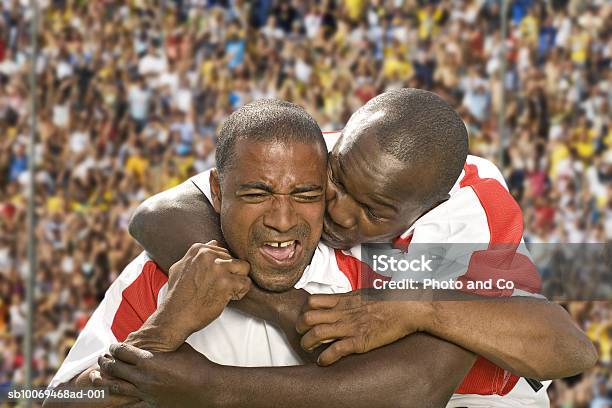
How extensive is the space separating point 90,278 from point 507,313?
18.3ft

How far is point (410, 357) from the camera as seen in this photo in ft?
7.34

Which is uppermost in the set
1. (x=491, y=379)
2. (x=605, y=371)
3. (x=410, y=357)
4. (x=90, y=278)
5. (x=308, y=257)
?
(x=308, y=257)

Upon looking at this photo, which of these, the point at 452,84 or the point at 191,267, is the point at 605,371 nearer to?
the point at 452,84

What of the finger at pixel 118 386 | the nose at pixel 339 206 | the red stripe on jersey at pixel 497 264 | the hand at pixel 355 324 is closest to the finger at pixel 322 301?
the hand at pixel 355 324

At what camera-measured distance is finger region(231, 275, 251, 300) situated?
2266mm

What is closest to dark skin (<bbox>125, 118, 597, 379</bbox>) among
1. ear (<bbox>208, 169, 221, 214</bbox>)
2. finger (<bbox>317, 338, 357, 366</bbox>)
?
finger (<bbox>317, 338, 357, 366</bbox>)

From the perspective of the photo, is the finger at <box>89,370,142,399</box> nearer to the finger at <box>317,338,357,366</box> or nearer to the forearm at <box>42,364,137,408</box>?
the forearm at <box>42,364,137,408</box>

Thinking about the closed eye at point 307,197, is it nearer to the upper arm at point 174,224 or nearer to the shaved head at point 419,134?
the shaved head at point 419,134

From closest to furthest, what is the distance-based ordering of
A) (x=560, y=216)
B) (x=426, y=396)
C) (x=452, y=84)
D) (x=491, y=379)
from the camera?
(x=426, y=396)
(x=491, y=379)
(x=560, y=216)
(x=452, y=84)

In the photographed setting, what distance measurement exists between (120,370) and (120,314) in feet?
1.21

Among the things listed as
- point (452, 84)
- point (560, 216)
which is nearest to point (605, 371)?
point (560, 216)

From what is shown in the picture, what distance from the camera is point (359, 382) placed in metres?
2.21

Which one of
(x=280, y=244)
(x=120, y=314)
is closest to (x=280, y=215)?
(x=280, y=244)

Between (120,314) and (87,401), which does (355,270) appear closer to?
(120,314)
